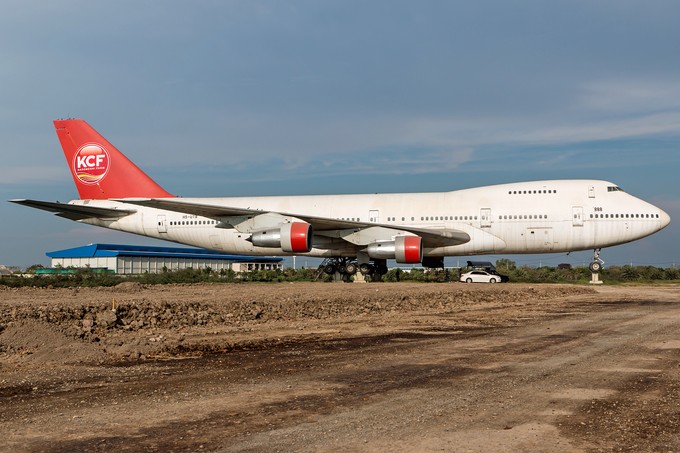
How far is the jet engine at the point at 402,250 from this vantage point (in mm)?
28391

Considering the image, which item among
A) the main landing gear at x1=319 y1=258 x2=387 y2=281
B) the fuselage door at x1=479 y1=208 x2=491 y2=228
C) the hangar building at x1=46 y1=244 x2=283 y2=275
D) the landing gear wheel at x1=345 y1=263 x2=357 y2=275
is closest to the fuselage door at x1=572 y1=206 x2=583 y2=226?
the fuselage door at x1=479 y1=208 x2=491 y2=228

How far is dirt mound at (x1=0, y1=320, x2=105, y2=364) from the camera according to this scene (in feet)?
32.3

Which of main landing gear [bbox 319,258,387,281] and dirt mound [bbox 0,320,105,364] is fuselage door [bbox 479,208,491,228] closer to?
main landing gear [bbox 319,258,387,281]

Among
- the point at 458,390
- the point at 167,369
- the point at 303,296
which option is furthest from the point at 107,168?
the point at 458,390

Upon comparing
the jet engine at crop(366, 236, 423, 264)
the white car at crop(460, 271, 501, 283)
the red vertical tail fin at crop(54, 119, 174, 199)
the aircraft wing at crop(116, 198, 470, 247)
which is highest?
the red vertical tail fin at crop(54, 119, 174, 199)

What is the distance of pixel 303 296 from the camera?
22.0 meters

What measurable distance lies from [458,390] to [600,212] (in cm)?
2456

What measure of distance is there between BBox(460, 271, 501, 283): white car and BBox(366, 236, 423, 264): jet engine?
12.9 m

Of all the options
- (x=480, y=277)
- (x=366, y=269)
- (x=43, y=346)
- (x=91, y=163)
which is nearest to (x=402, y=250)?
(x=366, y=269)

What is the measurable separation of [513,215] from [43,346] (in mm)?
23155

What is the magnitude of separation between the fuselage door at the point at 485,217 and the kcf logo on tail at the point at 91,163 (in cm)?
2068

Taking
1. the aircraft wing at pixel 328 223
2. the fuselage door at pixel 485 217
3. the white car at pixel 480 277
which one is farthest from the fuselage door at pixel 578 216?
the white car at pixel 480 277

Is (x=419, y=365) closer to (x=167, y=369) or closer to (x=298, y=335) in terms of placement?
(x=167, y=369)

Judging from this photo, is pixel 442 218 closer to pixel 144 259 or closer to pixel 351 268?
pixel 351 268
